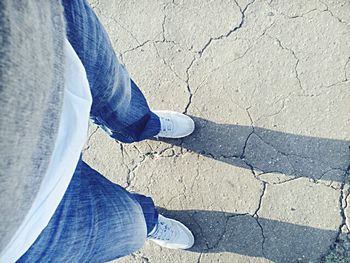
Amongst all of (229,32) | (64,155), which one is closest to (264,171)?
(229,32)

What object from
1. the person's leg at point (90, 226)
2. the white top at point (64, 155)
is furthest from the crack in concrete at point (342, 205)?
the white top at point (64, 155)

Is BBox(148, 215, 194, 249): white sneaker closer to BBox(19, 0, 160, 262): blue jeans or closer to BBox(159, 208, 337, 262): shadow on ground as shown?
BBox(159, 208, 337, 262): shadow on ground

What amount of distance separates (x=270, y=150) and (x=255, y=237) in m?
0.31

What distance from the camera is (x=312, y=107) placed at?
174cm

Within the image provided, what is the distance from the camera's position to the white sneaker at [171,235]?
1.61 metres

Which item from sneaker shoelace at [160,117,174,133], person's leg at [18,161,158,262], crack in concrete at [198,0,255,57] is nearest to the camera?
person's leg at [18,161,158,262]

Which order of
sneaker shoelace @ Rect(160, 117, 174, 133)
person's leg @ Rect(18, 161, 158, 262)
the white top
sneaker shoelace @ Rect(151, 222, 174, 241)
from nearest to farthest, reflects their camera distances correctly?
the white top, person's leg @ Rect(18, 161, 158, 262), sneaker shoelace @ Rect(151, 222, 174, 241), sneaker shoelace @ Rect(160, 117, 174, 133)

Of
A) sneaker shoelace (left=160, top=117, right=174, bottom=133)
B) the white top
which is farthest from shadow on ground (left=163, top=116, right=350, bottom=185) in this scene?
the white top

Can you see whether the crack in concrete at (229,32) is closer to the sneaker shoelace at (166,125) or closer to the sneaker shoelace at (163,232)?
the sneaker shoelace at (166,125)

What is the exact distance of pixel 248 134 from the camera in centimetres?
176

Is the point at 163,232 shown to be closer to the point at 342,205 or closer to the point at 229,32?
the point at 342,205

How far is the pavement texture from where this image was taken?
1.70m

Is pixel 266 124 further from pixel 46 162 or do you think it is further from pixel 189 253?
pixel 46 162

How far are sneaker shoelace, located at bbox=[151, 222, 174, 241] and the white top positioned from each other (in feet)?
2.23
